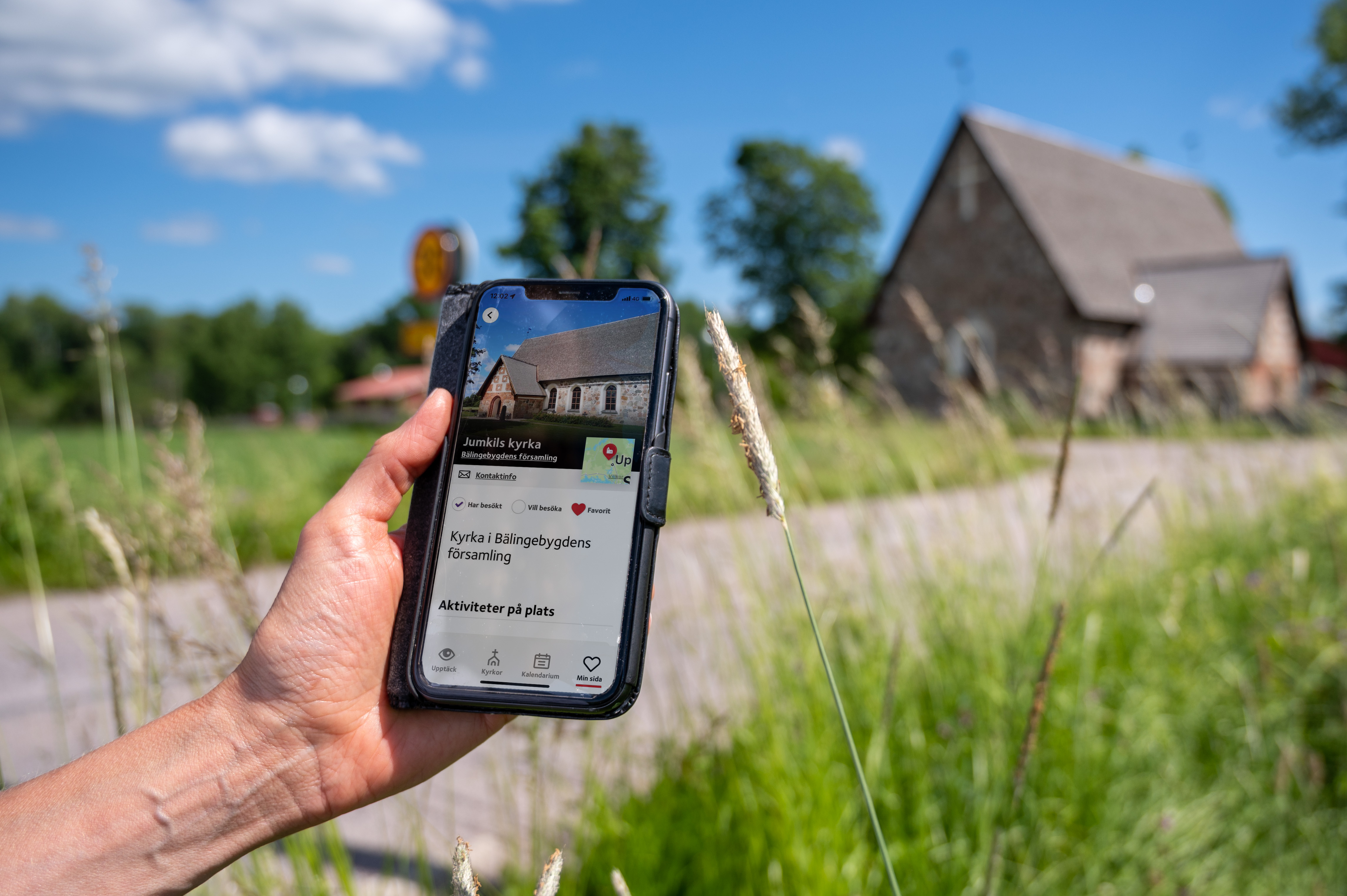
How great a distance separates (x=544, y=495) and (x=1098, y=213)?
2925cm

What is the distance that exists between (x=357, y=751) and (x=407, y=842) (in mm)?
1660

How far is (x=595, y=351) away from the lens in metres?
1.25

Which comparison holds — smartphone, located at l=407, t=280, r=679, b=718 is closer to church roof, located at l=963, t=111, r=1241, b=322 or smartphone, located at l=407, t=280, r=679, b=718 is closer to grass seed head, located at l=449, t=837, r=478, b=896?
grass seed head, located at l=449, t=837, r=478, b=896

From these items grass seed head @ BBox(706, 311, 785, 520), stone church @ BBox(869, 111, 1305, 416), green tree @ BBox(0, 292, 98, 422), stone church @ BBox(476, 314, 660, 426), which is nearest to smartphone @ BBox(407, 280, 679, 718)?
stone church @ BBox(476, 314, 660, 426)

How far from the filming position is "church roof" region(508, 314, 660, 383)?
122cm

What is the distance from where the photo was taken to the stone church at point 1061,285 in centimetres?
2286

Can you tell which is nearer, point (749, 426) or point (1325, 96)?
point (749, 426)

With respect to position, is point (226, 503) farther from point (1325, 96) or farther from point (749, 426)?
point (1325, 96)

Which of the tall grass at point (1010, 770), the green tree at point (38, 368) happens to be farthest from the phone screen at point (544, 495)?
the green tree at point (38, 368)

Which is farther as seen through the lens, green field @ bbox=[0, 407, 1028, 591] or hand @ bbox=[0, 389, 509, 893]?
green field @ bbox=[0, 407, 1028, 591]

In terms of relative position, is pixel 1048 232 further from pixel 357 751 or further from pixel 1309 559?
pixel 357 751

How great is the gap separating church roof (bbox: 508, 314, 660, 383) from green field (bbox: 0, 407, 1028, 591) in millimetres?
719

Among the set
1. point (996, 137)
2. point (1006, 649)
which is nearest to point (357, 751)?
point (1006, 649)

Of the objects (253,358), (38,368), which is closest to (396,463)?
(38,368)
